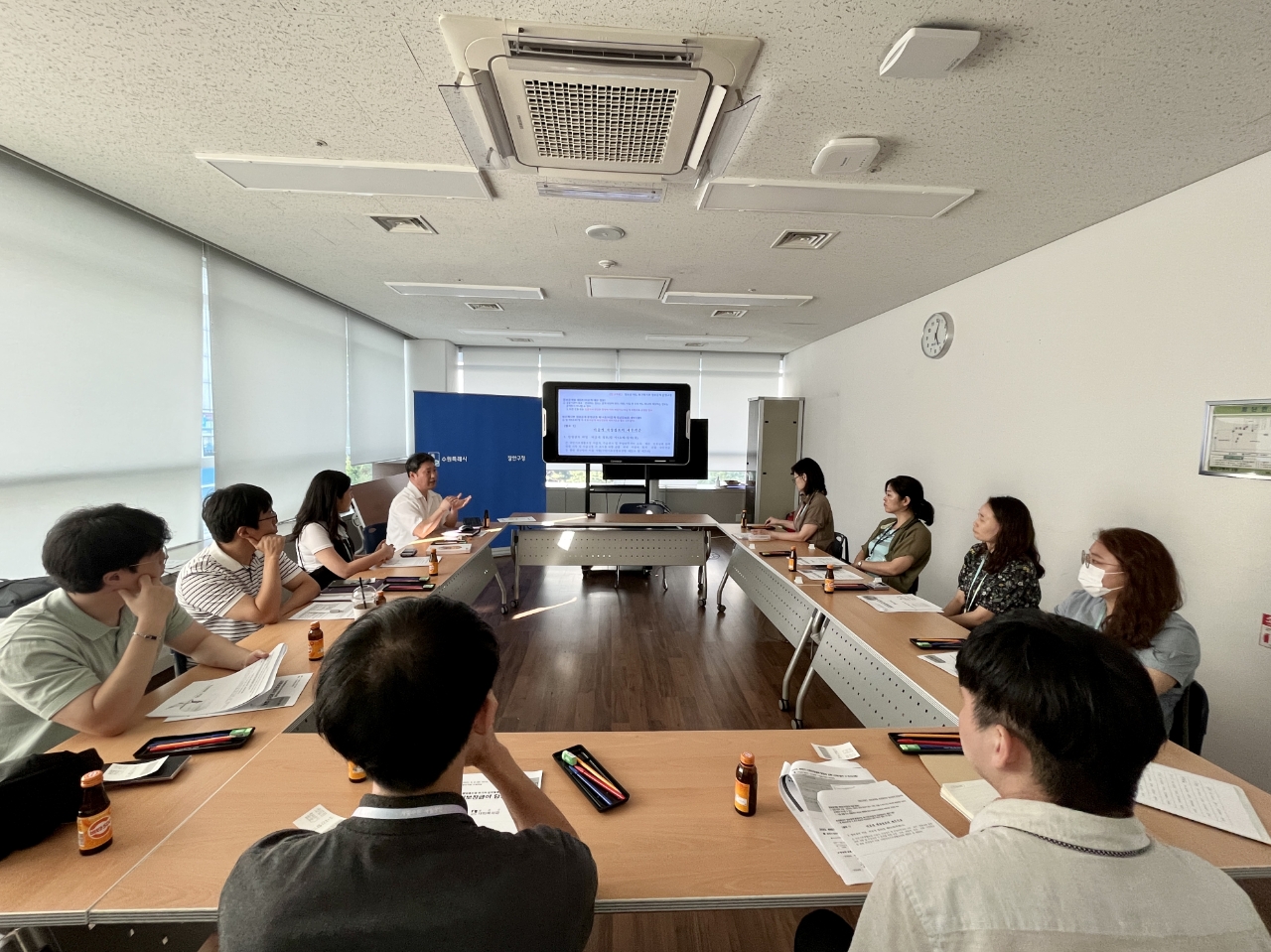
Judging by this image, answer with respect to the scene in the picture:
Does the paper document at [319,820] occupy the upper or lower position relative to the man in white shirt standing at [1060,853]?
lower

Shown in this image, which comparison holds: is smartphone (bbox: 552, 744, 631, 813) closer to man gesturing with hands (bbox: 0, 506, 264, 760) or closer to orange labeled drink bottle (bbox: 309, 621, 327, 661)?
orange labeled drink bottle (bbox: 309, 621, 327, 661)

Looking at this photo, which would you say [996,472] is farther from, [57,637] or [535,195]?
[57,637]

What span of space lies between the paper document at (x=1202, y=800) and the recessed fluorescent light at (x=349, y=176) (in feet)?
10.4

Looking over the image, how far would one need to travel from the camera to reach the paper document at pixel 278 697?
1.54 m

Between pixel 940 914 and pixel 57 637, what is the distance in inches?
80.9

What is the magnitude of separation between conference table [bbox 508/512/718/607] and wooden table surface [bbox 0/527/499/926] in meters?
3.05

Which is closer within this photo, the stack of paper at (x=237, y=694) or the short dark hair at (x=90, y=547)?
the short dark hair at (x=90, y=547)

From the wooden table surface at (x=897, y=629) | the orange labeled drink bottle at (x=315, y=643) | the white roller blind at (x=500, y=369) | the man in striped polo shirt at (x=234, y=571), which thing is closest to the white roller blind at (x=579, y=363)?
the white roller blind at (x=500, y=369)

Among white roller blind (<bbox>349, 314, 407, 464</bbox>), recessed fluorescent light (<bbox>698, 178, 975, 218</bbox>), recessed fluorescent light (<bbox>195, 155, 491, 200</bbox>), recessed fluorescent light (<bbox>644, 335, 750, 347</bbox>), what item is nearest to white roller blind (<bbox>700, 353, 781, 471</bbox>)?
recessed fluorescent light (<bbox>644, 335, 750, 347</bbox>)

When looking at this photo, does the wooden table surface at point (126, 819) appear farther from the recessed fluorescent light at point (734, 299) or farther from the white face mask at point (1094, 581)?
the recessed fluorescent light at point (734, 299)

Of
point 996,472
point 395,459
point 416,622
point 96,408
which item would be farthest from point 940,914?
point 395,459

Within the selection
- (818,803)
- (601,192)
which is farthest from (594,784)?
(601,192)

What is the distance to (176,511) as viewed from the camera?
3521mm

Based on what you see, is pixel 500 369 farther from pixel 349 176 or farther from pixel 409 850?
pixel 409 850
